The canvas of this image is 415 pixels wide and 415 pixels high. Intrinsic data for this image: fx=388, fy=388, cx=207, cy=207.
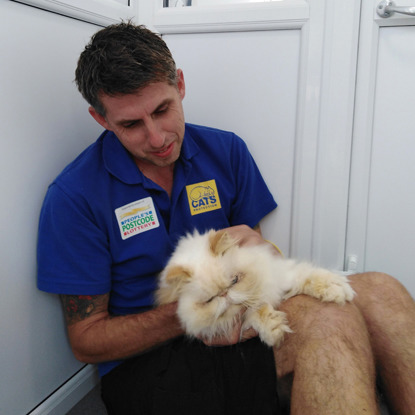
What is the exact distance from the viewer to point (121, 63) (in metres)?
1.12

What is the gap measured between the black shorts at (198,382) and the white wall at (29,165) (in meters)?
0.31

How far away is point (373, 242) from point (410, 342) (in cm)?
56

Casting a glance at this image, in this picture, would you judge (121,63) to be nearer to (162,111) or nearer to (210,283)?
(162,111)

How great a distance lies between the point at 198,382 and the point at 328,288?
50 centimetres

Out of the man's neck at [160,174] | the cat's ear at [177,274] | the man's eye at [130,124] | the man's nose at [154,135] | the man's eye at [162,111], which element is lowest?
the cat's ear at [177,274]

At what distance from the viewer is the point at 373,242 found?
5.49 feet

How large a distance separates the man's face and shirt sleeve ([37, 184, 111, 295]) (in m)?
0.26

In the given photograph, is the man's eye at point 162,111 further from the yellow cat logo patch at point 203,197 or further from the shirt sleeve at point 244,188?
the shirt sleeve at point 244,188

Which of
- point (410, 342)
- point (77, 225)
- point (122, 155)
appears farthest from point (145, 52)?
point (410, 342)

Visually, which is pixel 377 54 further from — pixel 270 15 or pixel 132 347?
pixel 132 347

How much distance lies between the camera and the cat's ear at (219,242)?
1.13 metres

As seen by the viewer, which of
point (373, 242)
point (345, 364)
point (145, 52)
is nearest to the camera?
point (345, 364)

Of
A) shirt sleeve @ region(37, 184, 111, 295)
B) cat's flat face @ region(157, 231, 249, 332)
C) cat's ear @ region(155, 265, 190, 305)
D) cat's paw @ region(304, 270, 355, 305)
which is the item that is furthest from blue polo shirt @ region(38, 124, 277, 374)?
cat's paw @ region(304, 270, 355, 305)

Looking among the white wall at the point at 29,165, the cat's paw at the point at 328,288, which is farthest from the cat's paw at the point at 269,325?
the white wall at the point at 29,165
